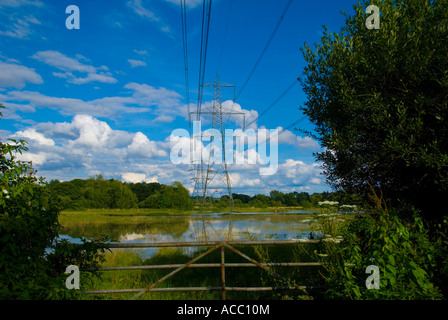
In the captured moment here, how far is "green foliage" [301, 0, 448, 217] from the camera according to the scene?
239 inches

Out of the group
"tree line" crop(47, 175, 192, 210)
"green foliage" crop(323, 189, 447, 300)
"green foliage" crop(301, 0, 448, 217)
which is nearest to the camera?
"green foliage" crop(323, 189, 447, 300)

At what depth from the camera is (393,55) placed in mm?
6637

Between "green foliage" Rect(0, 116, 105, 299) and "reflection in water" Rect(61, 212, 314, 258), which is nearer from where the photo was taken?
"green foliage" Rect(0, 116, 105, 299)

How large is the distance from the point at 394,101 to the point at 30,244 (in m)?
7.70

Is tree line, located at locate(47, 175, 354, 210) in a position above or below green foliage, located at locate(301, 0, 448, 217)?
below

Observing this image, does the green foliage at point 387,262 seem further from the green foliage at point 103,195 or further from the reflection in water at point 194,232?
the green foliage at point 103,195

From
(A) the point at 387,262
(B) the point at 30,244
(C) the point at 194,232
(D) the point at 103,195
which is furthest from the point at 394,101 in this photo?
(D) the point at 103,195

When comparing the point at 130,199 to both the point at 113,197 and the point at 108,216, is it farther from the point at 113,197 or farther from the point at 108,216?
the point at 108,216

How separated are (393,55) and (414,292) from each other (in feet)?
16.6

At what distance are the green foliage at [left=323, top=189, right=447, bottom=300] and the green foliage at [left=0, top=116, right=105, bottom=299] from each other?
158 inches

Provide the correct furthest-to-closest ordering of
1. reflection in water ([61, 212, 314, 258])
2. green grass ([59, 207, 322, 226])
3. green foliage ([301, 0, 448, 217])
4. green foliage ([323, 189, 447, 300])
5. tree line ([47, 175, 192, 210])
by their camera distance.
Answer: tree line ([47, 175, 192, 210])
green grass ([59, 207, 322, 226])
reflection in water ([61, 212, 314, 258])
green foliage ([301, 0, 448, 217])
green foliage ([323, 189, 447, 300])

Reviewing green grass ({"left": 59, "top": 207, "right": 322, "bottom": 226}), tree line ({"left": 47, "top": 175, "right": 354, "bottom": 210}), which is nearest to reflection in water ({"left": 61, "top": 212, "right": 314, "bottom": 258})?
green grass ({"left": 59, "top": 207, "right": 322, "bottom": 226})

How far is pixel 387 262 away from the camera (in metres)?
4.24

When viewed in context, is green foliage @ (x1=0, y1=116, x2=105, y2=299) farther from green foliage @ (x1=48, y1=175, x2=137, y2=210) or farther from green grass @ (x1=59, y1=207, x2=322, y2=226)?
green foliage @ (x1=48, y1=175, x2=137, y2=210)
